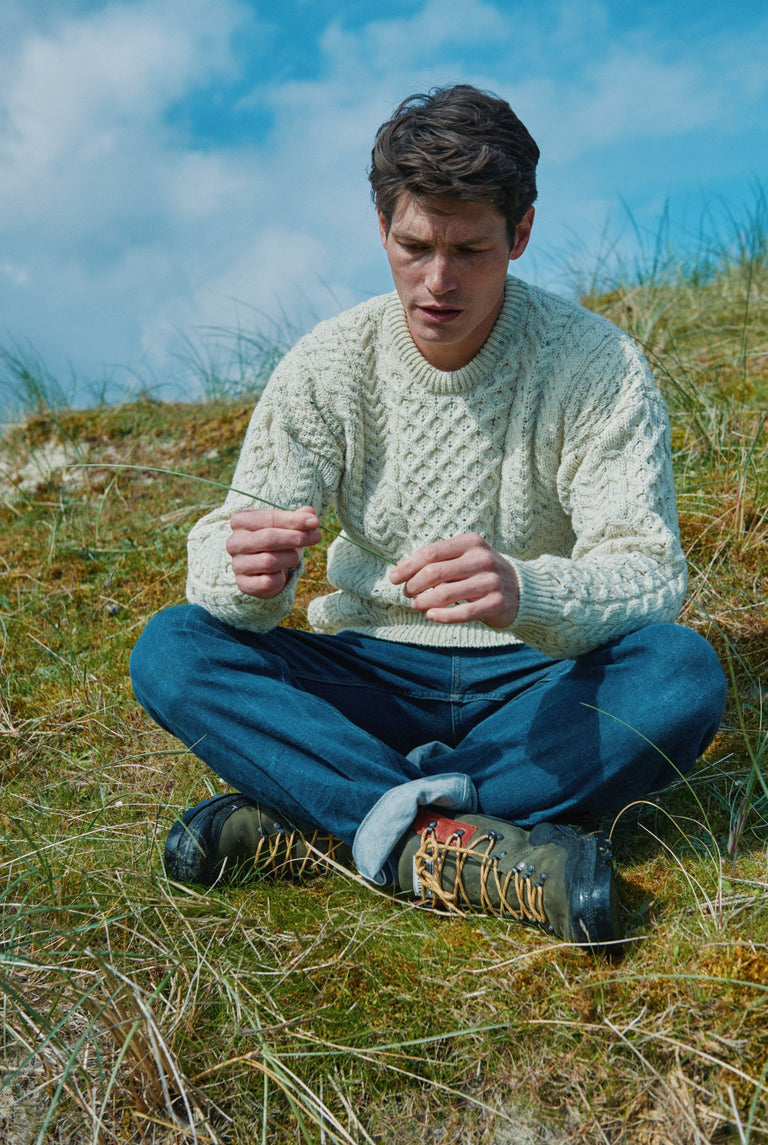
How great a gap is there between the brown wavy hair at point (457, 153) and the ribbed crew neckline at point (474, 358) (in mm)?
207

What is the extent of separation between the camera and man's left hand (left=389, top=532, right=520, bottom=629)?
1685mm

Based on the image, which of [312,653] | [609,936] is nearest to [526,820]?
[609,936]

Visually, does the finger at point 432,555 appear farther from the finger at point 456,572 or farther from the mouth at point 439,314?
the mouth at point 439,314

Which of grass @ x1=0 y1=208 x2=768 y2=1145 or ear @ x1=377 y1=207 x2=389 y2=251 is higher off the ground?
ear @ x1=377 y1=207 x2=389 y2=251

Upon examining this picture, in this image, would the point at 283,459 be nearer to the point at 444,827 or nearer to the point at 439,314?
the point at 439,314

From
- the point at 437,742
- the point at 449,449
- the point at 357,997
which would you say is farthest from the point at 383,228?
the point at 357,997

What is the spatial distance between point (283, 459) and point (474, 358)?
20.6 inches

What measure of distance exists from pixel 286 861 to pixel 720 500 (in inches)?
85.0

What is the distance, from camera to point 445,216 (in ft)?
6.75

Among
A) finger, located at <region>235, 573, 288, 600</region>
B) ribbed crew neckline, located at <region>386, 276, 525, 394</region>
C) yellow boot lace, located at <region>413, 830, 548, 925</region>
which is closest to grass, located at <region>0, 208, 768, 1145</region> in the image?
yellow boot lace, located at <region>413, 830, 548, 925</region>

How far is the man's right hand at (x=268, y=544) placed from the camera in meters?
1.88

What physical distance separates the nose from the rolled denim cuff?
1.05 metres

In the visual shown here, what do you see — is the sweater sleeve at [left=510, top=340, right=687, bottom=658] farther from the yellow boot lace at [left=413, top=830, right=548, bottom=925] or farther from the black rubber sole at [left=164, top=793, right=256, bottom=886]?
the black rubber sole at [left=164, top=793, right=256, bottom=886]

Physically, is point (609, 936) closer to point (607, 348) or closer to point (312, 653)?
point (312, 653)
